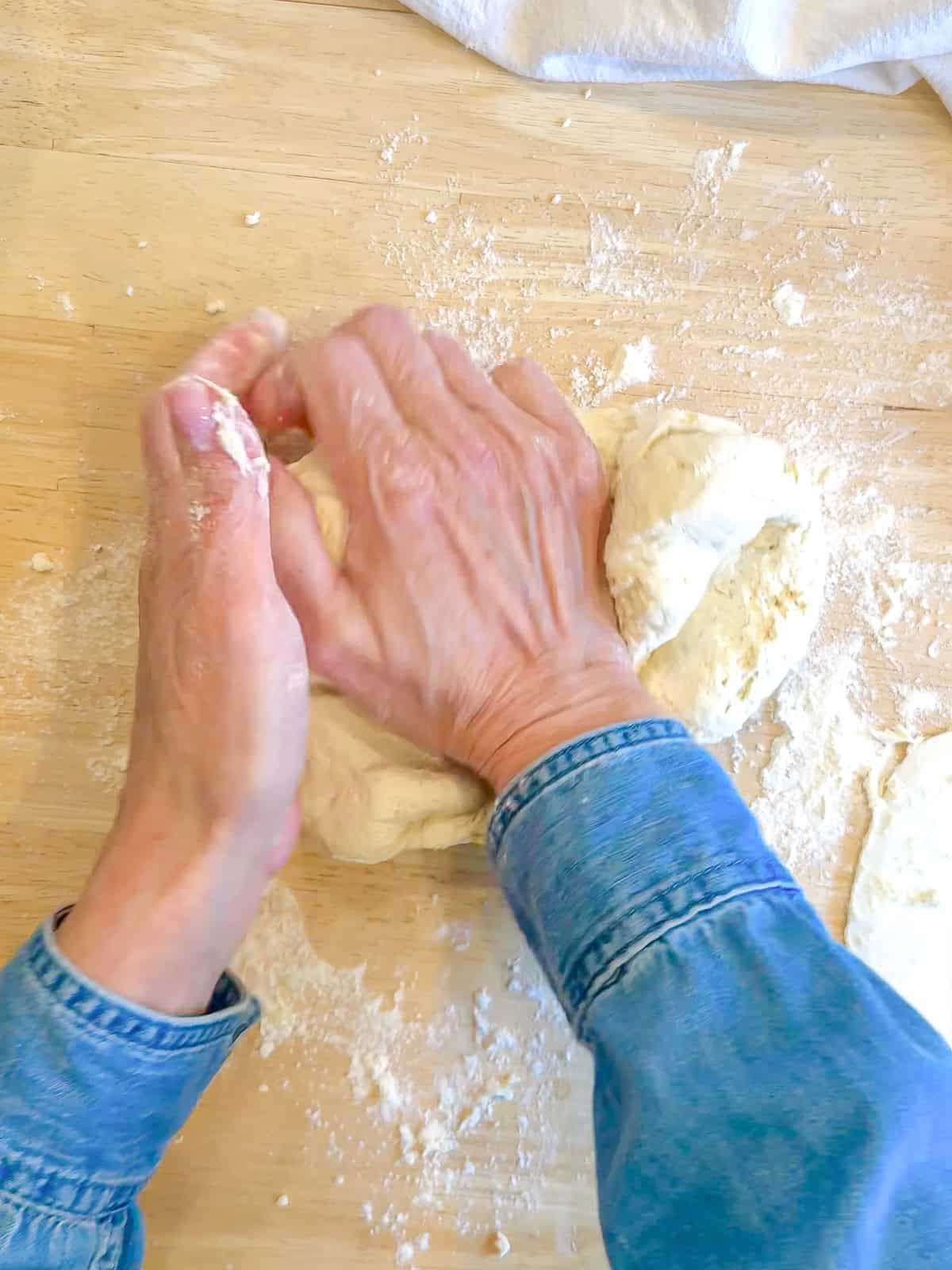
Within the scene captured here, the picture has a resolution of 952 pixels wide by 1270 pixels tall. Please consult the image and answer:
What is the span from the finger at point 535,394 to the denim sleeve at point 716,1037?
0.26m

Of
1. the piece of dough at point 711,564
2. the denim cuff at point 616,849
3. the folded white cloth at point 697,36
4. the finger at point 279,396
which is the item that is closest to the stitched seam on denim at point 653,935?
the denim cuff at point 616,849

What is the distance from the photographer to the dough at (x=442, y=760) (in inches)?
27.7

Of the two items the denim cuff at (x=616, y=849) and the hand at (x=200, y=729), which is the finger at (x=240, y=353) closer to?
the hand at (x=200, y=729)

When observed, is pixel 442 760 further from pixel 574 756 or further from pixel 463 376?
pixel 463 376

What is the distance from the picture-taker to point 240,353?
749 mm

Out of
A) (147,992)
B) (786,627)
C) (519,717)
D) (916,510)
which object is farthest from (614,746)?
(916,510)

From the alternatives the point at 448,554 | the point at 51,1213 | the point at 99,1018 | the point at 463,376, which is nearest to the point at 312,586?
the point at 448,554

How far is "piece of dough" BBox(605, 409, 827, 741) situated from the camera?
70cm

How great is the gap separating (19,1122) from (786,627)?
620 mm

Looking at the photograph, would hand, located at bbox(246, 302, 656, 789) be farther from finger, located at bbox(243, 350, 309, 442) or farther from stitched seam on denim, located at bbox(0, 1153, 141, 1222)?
stitched seam on denim, located at bbox(0, 1153, 141, 1222)

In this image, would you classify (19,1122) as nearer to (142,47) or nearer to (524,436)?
(524,436)

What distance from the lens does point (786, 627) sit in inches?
29.8

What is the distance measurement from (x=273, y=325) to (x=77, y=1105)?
58cm

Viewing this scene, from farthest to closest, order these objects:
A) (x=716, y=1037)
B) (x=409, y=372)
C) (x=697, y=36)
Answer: (x=697, y=36) → (x=409, y=372) → (x=716, y=1037)
